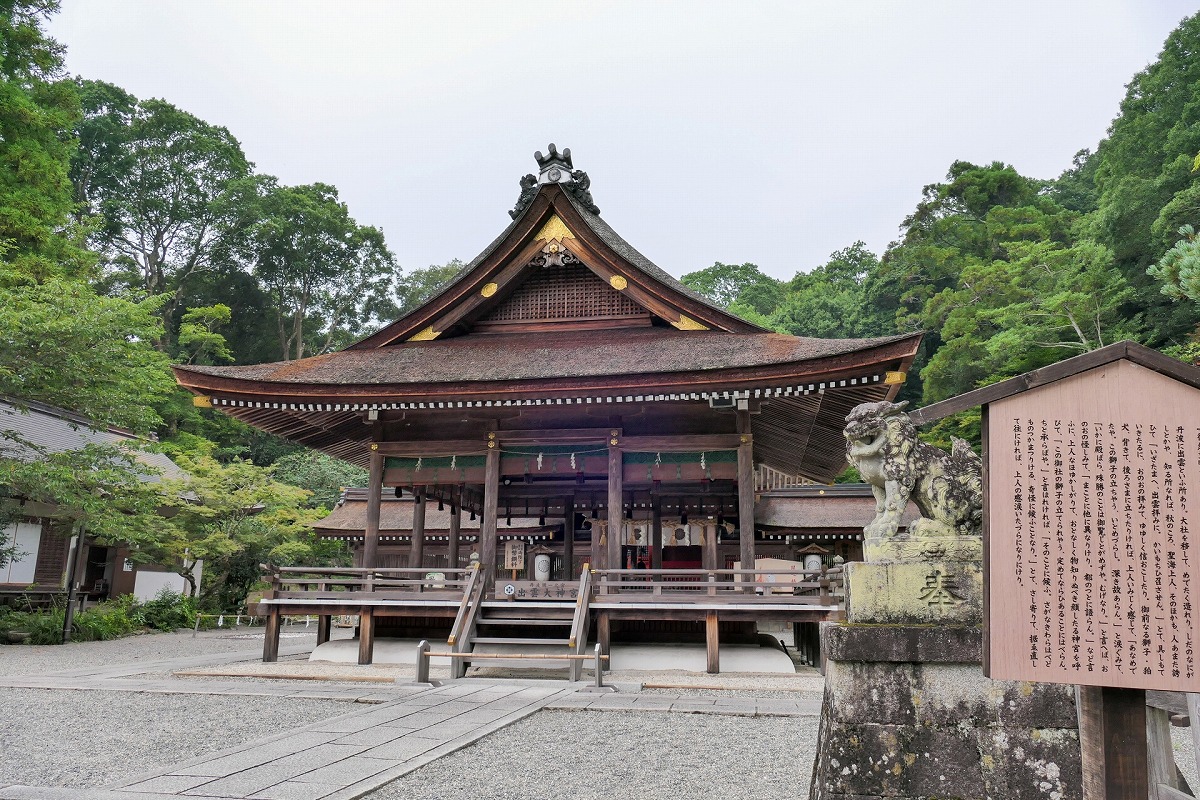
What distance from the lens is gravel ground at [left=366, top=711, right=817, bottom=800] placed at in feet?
15.3

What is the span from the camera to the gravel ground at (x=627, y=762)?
184 inches

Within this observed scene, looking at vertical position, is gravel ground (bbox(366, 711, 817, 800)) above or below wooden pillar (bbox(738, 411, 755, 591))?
below

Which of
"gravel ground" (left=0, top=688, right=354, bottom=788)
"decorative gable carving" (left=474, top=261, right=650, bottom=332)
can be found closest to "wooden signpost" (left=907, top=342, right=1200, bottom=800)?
"gravel ground" (left=0, top=688, right=354, bottom=788)

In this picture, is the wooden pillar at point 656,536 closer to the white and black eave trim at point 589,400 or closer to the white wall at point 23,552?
the white and black eave trim at point 589,400

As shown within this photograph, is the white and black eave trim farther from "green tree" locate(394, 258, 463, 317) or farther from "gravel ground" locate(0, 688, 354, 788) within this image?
"green tree" locate(394, 258, 463, 317)

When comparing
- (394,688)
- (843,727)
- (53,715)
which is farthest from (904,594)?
(53,715)

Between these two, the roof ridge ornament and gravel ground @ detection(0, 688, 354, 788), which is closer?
gravel ground @ detection(0, 688, 354, 788)

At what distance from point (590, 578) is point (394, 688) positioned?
3.32 metres

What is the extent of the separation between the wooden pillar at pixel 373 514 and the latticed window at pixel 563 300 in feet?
12.0

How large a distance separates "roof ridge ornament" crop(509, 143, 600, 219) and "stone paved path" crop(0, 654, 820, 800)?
931cm

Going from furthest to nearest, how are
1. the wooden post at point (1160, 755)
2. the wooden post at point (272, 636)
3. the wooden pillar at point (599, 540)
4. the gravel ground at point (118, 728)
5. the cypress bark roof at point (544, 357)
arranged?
the wooden pillar at point (599, 540)
the wooden post at point (272, 636)
the cypress bark roof at point (544, 357)
the gravel ground at point (118, 728)
the wooden post at point (1160, 755)

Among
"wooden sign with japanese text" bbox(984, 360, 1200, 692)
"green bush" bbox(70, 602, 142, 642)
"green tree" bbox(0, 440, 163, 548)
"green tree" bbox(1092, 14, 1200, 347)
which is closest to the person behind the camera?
"wooden sign with japanese text" bbox(984, 360, 1200, 692)

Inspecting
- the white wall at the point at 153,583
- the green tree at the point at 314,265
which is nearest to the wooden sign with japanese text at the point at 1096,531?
the white wall at the point at 153,583

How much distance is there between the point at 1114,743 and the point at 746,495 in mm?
9115
